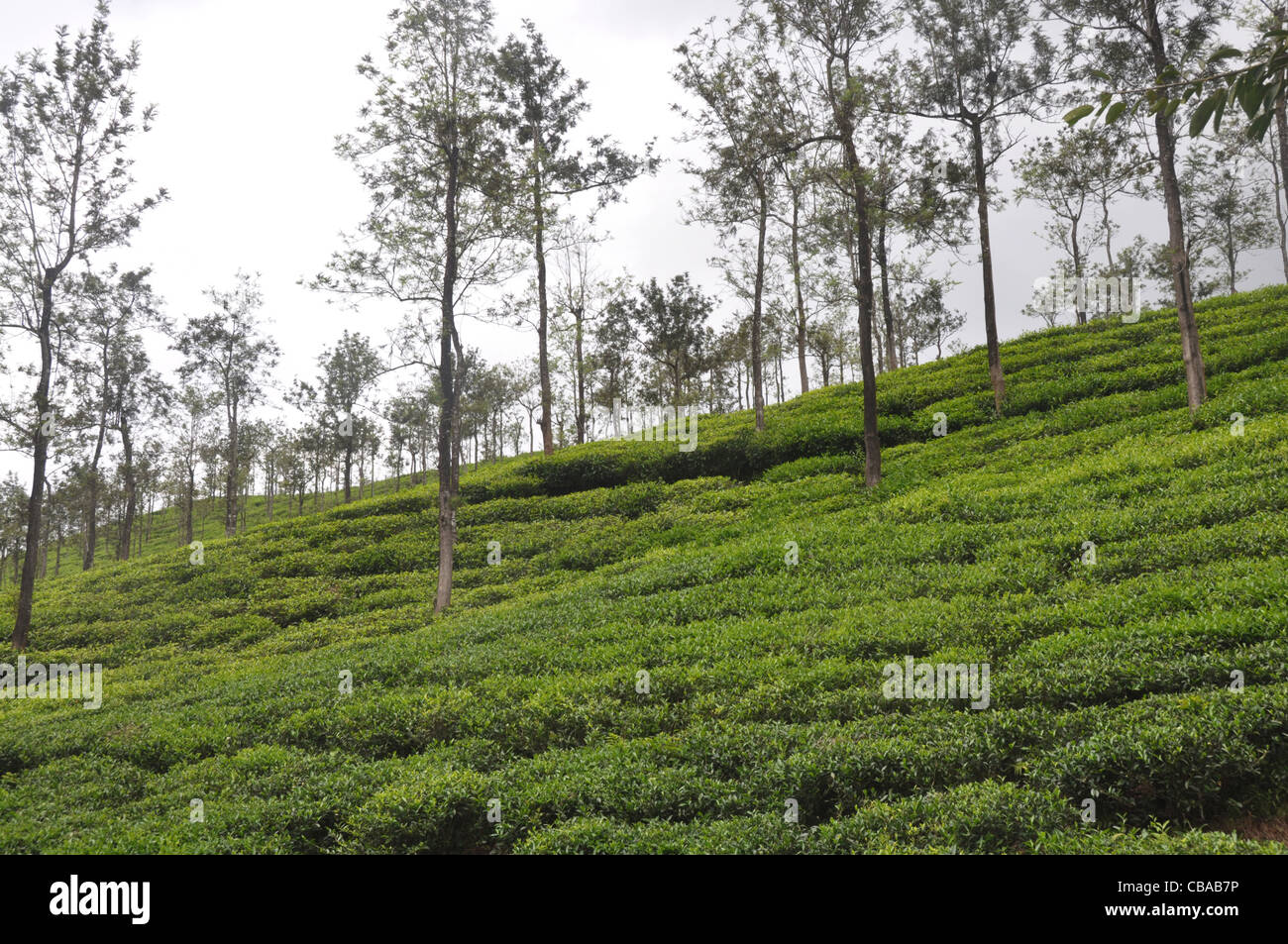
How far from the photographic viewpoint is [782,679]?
10133mm

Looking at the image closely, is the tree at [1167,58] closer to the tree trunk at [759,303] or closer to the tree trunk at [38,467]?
the tree trunk at [759,303]

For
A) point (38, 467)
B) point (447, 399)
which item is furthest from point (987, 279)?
point (38, 467)

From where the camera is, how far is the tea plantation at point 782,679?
6.88 metres

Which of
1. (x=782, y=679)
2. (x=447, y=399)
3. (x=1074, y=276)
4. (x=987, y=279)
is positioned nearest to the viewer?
(x=782, y=679)

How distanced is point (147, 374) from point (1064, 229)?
65.4 m

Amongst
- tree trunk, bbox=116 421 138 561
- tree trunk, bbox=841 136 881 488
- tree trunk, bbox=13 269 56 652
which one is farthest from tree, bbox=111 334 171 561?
tree trunk, bbox=841 136 881 488

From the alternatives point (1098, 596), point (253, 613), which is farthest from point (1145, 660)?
point (253, 613)

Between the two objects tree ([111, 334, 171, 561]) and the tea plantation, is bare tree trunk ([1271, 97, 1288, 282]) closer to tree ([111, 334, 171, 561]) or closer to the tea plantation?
the tea plantation

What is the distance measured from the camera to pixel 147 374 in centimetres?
4681

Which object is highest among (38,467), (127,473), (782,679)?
(127,473)

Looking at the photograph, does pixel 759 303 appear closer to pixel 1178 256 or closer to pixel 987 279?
pixel 987 279

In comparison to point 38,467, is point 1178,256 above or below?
above
